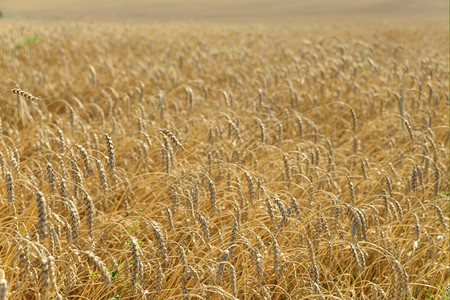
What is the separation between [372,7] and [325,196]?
236ft

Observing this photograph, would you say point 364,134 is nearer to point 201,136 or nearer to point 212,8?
point 201,136

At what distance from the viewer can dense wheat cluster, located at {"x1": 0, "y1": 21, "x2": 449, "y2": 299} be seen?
2133 millimetres

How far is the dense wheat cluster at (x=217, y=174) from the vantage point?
7.00ft

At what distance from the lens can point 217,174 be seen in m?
3.56

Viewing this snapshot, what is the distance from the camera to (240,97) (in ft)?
20.9

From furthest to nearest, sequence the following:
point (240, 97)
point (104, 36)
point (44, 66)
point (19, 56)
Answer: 1. point (104, 36)
2. point (19, 56)
3. point (44, 66)
4. point (240, 97)

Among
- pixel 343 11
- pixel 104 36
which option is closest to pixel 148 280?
pixel 104 36

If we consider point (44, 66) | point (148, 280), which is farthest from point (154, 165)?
point (44, 66)

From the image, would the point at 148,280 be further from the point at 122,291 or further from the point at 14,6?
the point at 14,6

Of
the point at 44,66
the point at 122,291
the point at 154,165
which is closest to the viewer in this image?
the point at 122,291

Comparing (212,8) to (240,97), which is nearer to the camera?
(240,97)

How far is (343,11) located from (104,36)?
207 ft

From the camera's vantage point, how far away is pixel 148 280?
7.41 feet

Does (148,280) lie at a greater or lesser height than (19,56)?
lesser
